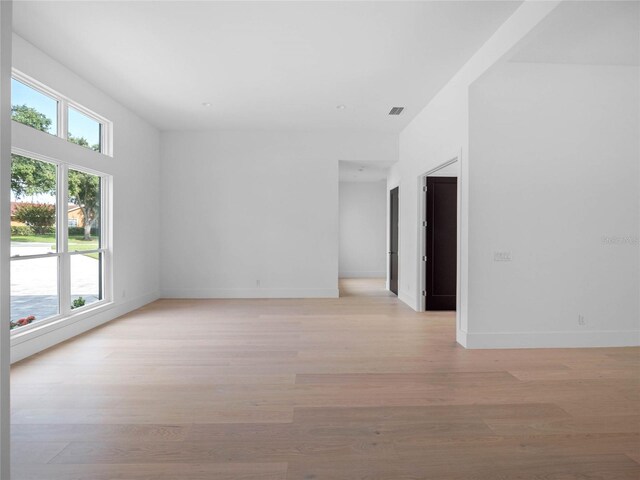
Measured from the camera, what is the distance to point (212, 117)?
20.8 feet

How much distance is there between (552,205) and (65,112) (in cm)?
602

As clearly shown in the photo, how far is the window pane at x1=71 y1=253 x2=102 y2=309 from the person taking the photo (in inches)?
186

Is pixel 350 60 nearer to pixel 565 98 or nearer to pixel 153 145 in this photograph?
pixel 565 98

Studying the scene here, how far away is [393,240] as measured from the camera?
8.22 metres

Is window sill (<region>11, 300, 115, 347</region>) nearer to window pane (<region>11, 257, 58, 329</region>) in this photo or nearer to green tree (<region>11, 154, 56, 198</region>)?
window pane (<region>11, 257, 58, 329</region>)

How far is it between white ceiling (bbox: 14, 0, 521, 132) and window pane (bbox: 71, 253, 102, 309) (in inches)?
96.8

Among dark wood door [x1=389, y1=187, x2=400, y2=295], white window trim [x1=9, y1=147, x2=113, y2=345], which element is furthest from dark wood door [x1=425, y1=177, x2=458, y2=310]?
white window trim [x1=9, y1=147, x2=113, y2=345]

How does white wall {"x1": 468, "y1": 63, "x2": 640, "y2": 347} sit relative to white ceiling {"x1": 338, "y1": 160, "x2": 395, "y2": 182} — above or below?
below

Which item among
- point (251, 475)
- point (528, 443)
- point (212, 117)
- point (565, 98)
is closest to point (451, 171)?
point (565, 98)

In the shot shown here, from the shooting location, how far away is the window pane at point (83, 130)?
4.66 metres

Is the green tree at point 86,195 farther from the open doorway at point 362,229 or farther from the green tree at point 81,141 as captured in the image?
the open doorway at point 362,229

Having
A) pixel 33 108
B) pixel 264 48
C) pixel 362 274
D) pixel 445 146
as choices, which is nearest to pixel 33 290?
pixel 33 108

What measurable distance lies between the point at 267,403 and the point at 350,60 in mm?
3720

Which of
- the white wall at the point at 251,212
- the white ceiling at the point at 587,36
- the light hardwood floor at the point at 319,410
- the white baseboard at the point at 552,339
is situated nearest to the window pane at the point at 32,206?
the light hardwood floor at the point at 319,410
